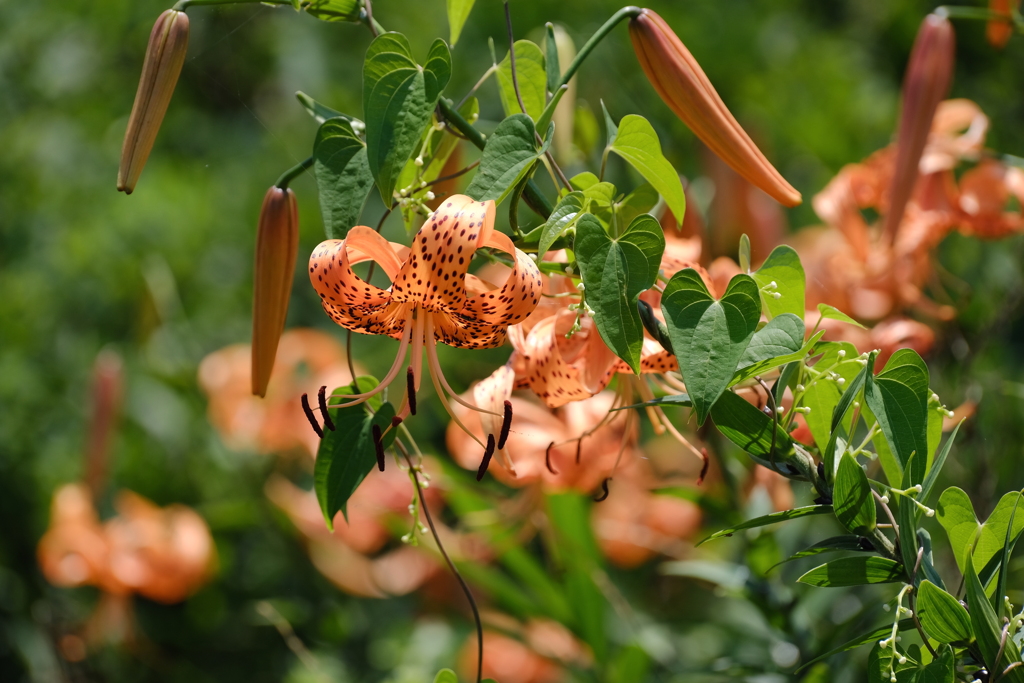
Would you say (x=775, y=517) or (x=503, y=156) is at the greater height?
(x=503, y=156)

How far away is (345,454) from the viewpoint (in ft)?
1.50

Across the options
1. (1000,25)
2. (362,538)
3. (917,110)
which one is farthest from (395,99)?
(362,538)

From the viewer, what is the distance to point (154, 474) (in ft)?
4.83

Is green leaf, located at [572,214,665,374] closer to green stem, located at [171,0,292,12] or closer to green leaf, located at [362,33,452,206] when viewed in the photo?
green leaf, located at [362,33,452,206]

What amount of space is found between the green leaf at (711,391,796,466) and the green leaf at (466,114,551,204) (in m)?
0.15

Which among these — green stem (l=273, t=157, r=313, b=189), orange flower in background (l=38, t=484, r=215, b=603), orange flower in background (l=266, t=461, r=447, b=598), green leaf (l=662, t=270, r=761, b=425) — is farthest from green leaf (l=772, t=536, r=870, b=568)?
orange flower in background (l=38, t=484, r=215, b=603)

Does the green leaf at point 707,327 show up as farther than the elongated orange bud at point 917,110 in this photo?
No

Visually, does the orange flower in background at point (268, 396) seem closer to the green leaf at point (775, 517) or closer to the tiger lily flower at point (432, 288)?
the tiger lily flower at point (432, 288)

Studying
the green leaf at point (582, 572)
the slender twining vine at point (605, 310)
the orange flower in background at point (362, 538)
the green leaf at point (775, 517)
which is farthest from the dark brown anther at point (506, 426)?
the orange flower in background at point (362, 538)

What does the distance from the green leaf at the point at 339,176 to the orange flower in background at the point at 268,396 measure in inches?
32.5

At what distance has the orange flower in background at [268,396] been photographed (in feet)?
4.23

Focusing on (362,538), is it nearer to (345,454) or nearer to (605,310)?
(345,454)

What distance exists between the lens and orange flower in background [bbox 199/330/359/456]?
129 centimetres

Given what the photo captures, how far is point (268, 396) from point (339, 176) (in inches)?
38.8
